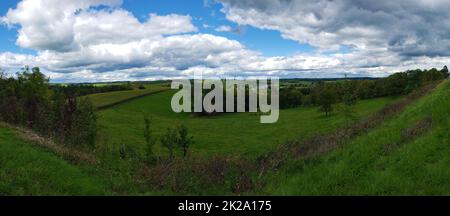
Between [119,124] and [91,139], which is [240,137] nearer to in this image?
[119,124]

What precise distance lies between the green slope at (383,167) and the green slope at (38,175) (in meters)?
6.28

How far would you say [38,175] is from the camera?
43.2ft

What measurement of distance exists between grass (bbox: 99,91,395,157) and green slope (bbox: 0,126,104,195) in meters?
36.5

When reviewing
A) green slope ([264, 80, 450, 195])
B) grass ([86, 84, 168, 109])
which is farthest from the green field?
grass ([86, 84, 168, 109])

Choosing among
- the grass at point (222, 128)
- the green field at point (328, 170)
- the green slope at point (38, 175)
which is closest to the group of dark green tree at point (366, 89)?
the grass at point (222, 128)

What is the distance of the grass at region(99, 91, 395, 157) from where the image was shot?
6197 centimetres

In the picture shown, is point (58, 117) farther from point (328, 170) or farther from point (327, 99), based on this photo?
→ point (327, 99)

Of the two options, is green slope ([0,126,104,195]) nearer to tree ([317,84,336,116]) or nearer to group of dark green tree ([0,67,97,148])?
group of dark green tree ([0,67,97,148])

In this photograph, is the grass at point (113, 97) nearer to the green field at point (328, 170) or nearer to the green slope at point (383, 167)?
the green field at point (328, 170)

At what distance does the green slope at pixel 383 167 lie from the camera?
446 inches

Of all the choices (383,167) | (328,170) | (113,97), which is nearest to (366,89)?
(113,97)

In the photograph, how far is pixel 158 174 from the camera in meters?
16.5
